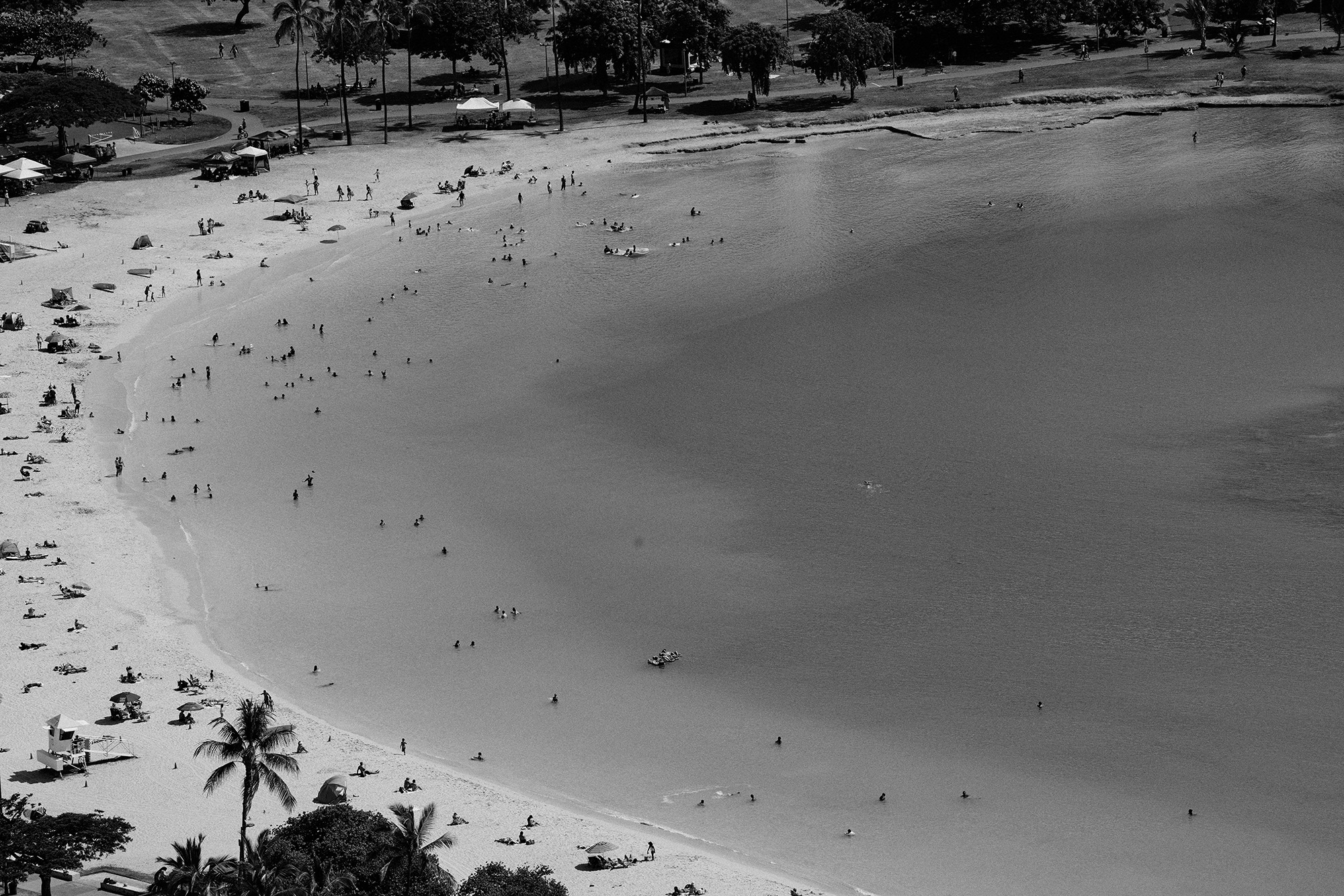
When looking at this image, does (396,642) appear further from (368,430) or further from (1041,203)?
(1041,203)

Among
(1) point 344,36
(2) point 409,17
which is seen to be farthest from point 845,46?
(1) point 344,36

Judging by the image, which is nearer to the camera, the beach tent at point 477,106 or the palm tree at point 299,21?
the palm tree at point 299,21

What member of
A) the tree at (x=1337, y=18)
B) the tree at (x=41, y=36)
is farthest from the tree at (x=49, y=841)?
the tree at (x=1337, y=18)

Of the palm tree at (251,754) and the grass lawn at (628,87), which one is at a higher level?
the grass lawn at (628,87)

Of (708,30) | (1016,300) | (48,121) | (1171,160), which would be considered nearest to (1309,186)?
(1171,160)

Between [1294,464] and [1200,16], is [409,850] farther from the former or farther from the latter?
[1200,16]

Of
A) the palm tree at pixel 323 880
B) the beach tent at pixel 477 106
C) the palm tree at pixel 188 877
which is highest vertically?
the beach tent at pixel 477 106

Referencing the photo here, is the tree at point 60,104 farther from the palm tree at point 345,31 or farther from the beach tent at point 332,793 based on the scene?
the beach tent at point 332,793
